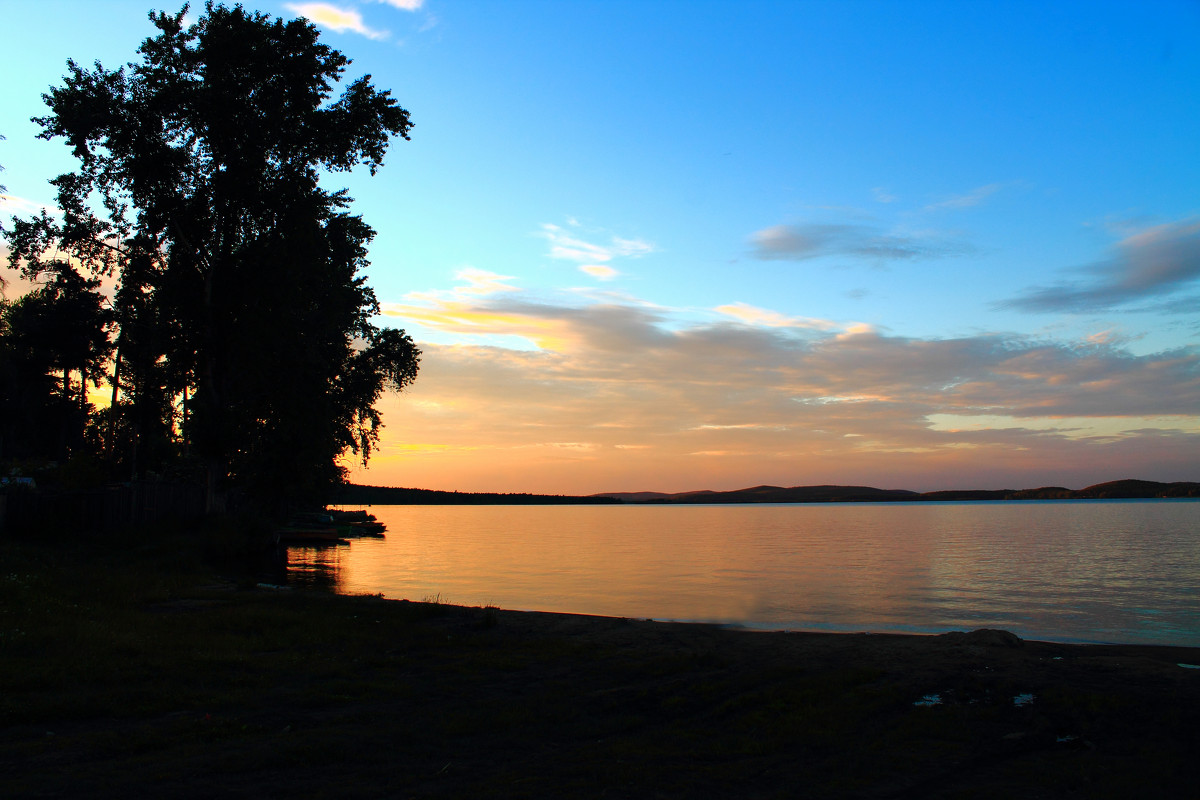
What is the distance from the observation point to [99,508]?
1148 inches

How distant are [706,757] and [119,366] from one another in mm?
44793

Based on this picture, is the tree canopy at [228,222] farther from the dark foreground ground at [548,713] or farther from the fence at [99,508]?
the dark foreground ground at [548,713]

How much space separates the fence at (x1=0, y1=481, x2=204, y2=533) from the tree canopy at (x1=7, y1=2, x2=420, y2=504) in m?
2.22

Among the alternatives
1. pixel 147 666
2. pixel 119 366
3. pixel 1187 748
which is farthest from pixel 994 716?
pixel 119 366

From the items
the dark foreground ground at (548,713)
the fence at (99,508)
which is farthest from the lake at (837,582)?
the dark foreground ground at (548,713)

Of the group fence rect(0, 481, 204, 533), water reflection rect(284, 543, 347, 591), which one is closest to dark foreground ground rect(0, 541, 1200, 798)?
water reflection rect(284, 543, 347, 591)

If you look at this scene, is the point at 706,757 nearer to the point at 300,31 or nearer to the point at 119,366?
the point at 300,31

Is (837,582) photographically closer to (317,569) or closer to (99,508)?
(317,569)

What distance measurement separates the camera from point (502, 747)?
789 cm

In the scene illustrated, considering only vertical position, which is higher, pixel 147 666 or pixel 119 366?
pixel 119 366

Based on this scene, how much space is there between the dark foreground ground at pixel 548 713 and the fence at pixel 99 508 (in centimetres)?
1480

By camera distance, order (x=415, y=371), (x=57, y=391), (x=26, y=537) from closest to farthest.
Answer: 1. (x=26, y=537)
2. (x=415, y=371)
3. (x=57, y=391)

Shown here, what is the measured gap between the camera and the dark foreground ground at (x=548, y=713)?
680 centimetres

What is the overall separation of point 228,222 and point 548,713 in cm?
2683
